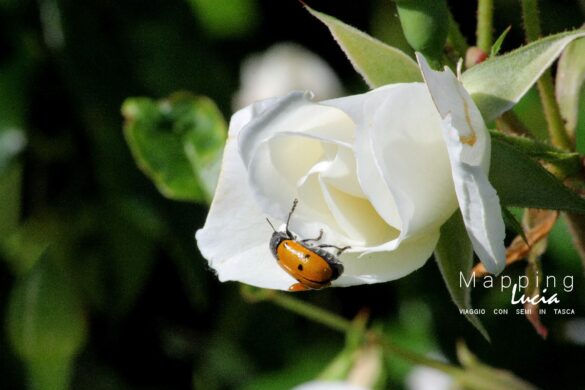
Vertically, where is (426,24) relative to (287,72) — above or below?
above

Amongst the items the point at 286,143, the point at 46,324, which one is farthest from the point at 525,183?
the point at 46,324

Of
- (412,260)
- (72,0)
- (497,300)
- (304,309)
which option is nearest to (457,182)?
(412,260)

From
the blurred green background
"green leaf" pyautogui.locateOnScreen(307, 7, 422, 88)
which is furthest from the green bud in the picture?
the blurred green background

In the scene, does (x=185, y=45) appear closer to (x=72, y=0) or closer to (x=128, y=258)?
(x=72, y=0)

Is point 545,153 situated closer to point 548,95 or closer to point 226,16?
point 548,95

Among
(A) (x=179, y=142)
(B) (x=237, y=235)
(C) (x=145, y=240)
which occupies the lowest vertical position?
(C) (x=145, y=240)

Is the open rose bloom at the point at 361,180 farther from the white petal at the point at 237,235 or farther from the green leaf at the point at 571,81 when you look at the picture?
the green leaf at the point at 571,81

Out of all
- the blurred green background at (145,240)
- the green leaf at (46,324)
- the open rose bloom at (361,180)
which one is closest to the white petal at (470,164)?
the open rose bloom at (361,180)
